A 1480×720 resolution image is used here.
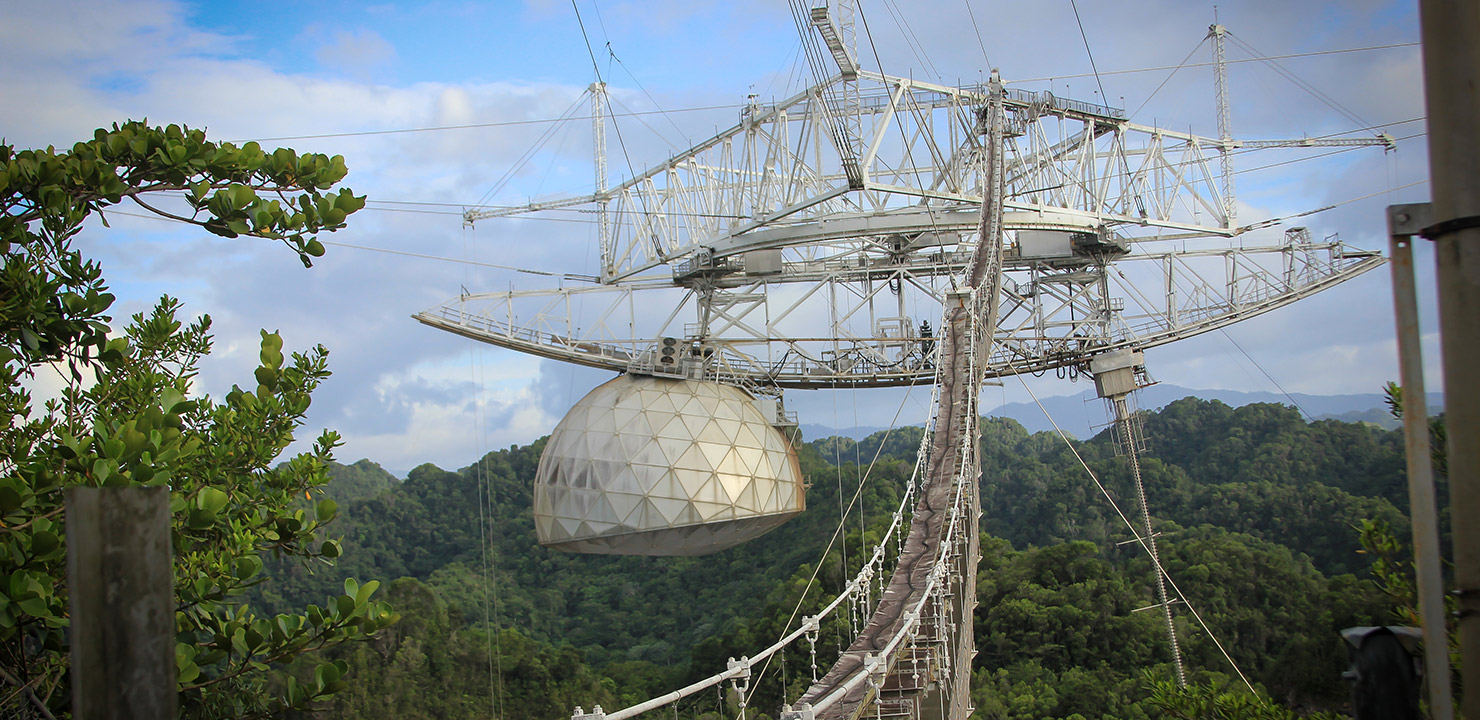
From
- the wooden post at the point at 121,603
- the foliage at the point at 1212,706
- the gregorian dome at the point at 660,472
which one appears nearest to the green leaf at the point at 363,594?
the wooden post at the point at 121,603

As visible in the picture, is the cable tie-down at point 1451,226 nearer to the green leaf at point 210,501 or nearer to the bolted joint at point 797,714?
the green leaf at point 210,501

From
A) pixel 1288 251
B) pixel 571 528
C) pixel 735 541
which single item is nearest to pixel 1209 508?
pixel 1288 251

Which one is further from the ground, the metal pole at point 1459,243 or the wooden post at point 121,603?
the metal pole at point 1459,243

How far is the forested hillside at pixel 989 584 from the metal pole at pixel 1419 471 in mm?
15549

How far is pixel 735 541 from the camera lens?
70.1 feet

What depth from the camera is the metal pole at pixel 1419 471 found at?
8.37 ft

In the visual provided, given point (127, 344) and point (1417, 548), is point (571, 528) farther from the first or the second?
point (1417, 548)

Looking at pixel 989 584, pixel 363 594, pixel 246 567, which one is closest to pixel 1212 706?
pixel 363 594

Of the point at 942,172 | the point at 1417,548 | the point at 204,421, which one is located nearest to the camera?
the point at 1417,548

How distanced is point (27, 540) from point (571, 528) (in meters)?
16.7

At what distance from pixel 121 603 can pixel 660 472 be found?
17466mm

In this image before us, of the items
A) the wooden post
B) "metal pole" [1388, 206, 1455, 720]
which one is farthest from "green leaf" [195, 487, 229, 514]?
"metal pole" [1388, 206, 1455, 720]

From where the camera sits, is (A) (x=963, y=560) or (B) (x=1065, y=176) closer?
(A) (x=963, y=560)

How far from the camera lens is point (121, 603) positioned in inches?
92.6
